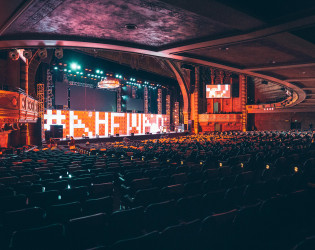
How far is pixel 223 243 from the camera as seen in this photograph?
2934 millimetres

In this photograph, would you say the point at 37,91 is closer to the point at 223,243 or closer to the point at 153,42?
the point at 153,42

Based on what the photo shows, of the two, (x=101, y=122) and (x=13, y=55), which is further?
(x=101, y=122)

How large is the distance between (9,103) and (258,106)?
3399 cm

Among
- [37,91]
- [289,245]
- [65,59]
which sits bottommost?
[289,245]

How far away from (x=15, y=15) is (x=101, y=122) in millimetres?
23200

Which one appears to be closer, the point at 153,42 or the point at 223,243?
the point at 223,243

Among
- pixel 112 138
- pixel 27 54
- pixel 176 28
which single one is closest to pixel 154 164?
pixel 176 28

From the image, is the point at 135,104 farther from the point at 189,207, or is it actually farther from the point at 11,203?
the point at 189,207

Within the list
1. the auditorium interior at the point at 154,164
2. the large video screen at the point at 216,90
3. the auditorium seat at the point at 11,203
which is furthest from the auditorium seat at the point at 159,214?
the large video screen at the point at 216,90

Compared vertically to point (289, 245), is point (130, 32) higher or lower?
higher

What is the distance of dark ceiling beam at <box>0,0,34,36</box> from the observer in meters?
5.69

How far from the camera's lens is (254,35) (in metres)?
7.60

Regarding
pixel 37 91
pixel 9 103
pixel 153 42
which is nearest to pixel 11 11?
pixel 153 42

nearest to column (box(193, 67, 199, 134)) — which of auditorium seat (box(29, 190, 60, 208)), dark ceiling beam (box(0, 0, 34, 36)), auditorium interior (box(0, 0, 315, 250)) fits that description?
auditorium interior (box(0, 0, 315, 250))
